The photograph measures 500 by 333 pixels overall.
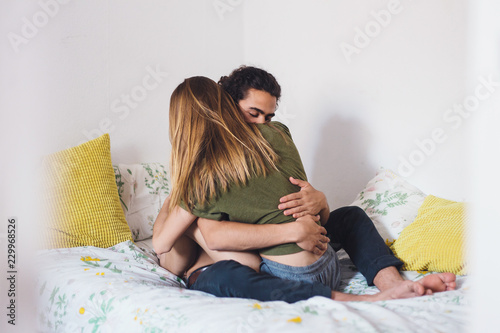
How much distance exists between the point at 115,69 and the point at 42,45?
1.08 ft

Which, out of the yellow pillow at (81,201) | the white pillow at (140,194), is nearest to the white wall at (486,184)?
the yellow pillow at (81,201)

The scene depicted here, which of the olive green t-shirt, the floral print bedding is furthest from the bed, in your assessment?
the olive green t-shirt

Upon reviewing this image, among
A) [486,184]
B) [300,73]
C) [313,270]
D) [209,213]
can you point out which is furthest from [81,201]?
[486,184]

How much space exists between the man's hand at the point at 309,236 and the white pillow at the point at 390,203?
450 mm

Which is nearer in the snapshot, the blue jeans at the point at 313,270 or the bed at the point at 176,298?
the bed at the point at 176,298

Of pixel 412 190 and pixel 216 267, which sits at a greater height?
pixel 412 190

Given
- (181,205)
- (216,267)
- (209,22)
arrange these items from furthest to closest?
(209,22) → (181,205) → (216,267)

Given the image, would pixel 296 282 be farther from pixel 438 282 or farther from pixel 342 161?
pixel 342 161

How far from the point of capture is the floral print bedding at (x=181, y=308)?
0.73m

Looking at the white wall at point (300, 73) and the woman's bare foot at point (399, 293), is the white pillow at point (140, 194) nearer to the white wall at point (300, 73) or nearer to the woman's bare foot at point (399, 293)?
the white wall at point (300, 73)

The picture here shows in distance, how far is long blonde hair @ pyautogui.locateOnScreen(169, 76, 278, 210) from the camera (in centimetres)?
109

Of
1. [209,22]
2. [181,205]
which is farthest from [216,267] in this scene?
[209,22]

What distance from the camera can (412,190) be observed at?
1.61 m

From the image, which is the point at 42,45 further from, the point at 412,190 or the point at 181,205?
the point at 412,190
